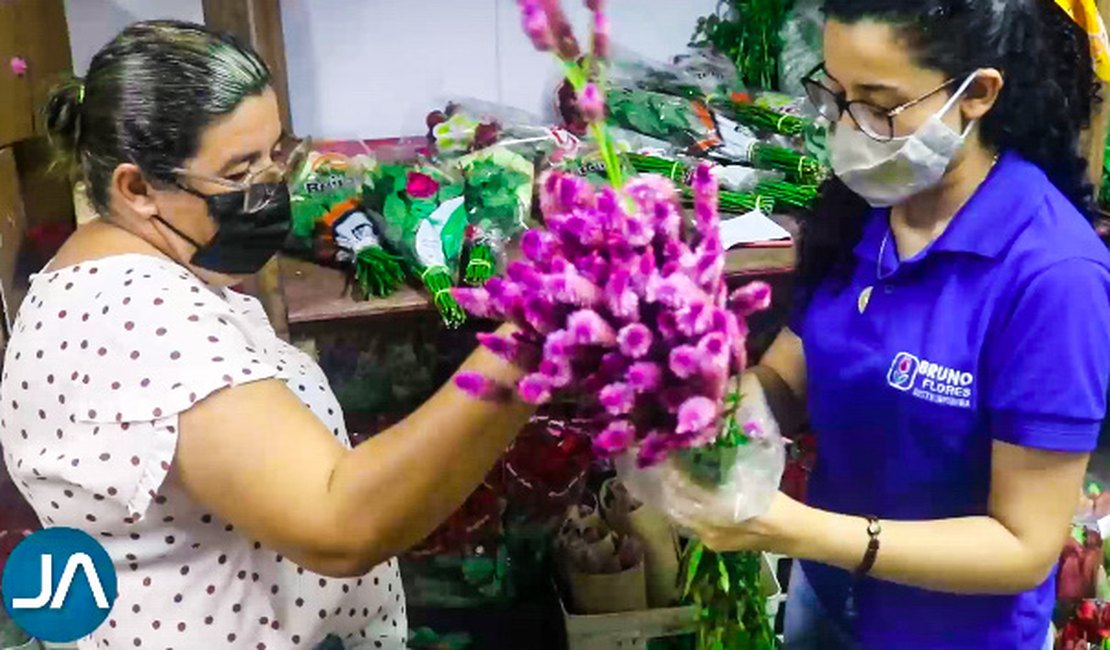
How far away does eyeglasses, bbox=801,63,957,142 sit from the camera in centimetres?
88

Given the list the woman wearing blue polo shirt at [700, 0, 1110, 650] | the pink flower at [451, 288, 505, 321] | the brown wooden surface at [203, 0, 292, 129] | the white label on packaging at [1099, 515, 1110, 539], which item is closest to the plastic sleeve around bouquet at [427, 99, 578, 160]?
the brown wooden surface at [203, 0, 292, 129]

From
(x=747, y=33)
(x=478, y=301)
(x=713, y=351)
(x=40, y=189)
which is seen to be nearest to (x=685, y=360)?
(x=713, y=351)

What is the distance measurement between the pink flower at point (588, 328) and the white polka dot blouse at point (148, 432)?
283mm

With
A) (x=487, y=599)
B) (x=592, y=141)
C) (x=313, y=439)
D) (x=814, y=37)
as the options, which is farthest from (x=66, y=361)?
(x=814, y=37)

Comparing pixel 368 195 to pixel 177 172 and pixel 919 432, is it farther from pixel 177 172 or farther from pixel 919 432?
pixel 919 432

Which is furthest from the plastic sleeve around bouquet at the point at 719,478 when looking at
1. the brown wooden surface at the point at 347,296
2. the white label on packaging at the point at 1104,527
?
the white label on packaging at the point at 1104,527

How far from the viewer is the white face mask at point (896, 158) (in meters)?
0.89

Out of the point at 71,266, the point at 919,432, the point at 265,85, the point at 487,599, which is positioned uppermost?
the point at 265,85

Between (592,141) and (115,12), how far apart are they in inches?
15.7

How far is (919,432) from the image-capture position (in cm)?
92

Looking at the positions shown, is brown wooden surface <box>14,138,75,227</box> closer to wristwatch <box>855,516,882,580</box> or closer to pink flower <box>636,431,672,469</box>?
pink flower <box>636,431,672,469</box>

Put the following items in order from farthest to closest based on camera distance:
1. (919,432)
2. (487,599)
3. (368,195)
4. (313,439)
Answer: (487,599) → (368,195) → (919,432) → (313,439)

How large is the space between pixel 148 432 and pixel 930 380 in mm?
572

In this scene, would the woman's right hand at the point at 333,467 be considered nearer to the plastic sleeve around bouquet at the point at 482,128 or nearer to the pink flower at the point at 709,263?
the pink flower at the point at 709,263
